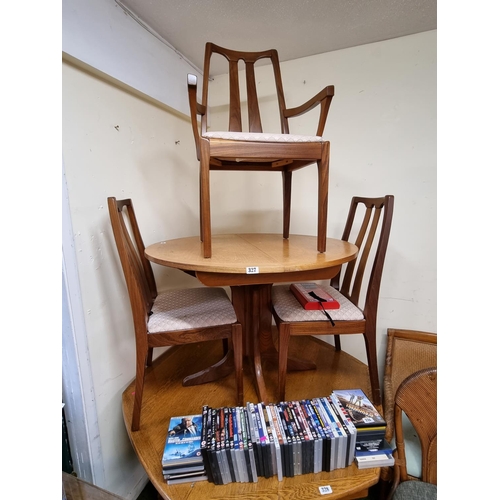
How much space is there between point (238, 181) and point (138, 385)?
4.76 ft

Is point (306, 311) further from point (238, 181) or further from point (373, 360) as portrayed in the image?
point (238, 181)

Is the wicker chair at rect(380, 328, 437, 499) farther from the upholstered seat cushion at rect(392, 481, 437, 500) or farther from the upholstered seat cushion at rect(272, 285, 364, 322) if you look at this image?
the upholstered seat cushion at rect(272, 285, 364, 322)

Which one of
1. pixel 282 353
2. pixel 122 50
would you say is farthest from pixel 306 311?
pixel 122 50

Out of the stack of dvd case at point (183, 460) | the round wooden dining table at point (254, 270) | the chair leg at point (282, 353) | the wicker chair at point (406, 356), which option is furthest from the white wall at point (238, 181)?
the chair leg at point (282, 353)

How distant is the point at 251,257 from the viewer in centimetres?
96

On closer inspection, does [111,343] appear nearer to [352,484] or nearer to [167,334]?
[167,334]

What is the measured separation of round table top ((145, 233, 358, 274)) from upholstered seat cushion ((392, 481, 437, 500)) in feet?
2.81

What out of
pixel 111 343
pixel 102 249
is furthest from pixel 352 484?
pixel 102 249

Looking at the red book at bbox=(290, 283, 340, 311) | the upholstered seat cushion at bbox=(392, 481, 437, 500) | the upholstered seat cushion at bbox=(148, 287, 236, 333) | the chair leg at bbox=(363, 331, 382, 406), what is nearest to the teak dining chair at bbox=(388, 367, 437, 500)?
the upholstered seat cushion at bbox=(392, 481, 437, 500)
